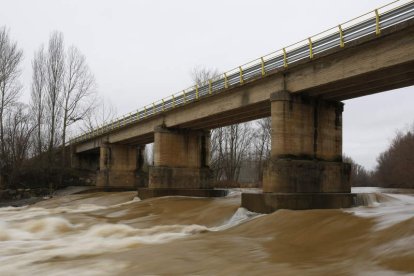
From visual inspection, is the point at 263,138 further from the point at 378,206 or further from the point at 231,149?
the point at 378,206

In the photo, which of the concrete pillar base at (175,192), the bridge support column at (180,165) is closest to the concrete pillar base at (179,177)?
the bridge support column at (180,165)

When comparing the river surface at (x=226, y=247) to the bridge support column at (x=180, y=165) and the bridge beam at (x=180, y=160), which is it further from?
the bridge beam at (x=180, y=160)

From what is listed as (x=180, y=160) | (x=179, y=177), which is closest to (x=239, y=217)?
(x=179, y=177)

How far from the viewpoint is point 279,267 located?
8.03 m

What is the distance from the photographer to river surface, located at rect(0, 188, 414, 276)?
802 cm

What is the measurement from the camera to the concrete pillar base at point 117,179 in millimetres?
42938

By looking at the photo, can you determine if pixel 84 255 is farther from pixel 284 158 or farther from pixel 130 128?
pixel 130 128

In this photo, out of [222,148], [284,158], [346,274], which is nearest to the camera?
[346,274]

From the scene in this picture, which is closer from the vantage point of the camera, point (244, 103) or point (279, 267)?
point (279, 267)

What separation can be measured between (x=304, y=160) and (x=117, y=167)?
93.0ft

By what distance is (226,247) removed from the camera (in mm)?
10633

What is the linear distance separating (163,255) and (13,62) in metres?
39.7

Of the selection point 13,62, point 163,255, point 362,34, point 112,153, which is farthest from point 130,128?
point 163,255

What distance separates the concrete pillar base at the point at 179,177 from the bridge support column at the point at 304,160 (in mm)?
11716
